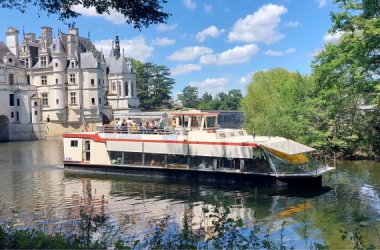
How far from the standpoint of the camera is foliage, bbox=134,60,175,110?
8362 cm

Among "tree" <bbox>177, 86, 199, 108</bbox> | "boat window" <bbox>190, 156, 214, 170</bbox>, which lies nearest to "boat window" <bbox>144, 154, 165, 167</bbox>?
"boat window" <bbox>190, 156, 214, 170</bbox>

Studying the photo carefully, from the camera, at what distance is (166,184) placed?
22.2 metres

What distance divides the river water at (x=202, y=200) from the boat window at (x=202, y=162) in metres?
1.09

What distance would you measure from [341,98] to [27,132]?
54.1 metres

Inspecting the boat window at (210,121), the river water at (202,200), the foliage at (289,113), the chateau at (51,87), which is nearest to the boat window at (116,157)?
the river water at (202,200)

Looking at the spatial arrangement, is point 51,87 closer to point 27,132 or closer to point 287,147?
→ point 27,132

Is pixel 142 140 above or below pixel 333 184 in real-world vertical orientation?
above

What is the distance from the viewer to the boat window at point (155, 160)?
2415cm

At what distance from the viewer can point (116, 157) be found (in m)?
25.8

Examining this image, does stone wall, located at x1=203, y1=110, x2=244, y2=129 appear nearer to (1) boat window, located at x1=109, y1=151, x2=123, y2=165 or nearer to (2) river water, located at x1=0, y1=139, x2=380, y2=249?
(2) river water, located at x1=0, y1=139, x2=380, y2=249

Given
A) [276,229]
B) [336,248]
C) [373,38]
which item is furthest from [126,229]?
[373,38]

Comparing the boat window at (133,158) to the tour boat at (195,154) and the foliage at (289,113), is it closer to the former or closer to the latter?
the tour boat at (195,154)

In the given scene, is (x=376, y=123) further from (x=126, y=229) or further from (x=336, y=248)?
(x=126, y=229)

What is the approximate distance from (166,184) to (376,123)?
54.6ft
